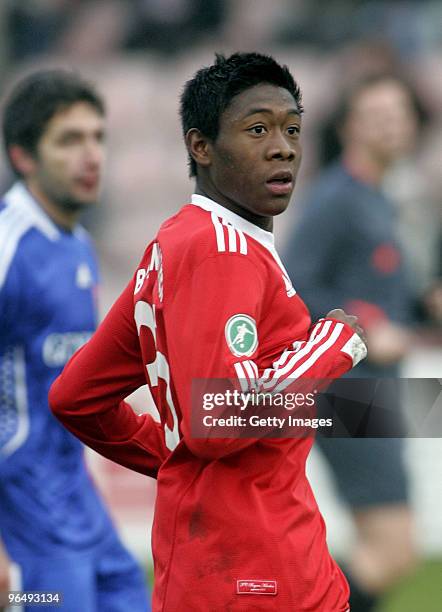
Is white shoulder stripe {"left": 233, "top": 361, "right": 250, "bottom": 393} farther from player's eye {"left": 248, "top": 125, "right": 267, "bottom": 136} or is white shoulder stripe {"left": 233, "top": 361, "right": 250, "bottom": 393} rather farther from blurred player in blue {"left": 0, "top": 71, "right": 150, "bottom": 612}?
blurred player in blue {"left": 0, "top": 71, "right": 150, "bottom": 612}

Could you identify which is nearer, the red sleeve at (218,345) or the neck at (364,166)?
the red sleeve at (218,345)

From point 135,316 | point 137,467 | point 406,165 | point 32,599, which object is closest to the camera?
point 135,316

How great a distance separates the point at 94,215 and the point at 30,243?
6038 mm

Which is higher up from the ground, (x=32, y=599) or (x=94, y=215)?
(x=94, y=215)

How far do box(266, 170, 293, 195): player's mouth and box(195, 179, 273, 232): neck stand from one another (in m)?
0.08

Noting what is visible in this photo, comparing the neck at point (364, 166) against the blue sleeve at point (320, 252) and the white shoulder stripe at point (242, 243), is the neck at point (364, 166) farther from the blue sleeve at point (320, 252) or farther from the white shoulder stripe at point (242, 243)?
the white shoulder stripe at point (242, 243)

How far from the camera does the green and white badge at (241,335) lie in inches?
94.7

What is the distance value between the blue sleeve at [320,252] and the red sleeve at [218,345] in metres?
2.92

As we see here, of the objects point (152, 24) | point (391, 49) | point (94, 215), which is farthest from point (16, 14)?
point (391, 49)

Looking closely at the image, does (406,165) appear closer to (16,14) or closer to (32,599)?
(16,14)

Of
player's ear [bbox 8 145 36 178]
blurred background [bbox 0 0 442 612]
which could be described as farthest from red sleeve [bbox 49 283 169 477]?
blurred background [bbox 0 0 442 612]

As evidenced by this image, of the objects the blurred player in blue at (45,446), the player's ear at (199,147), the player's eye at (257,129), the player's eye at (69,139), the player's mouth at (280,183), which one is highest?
the player's eye at (69,139)

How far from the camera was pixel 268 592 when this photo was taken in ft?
8.30

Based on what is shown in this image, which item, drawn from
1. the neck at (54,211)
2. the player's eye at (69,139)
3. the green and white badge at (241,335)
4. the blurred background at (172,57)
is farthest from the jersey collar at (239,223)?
the blurred background at (172,57)
